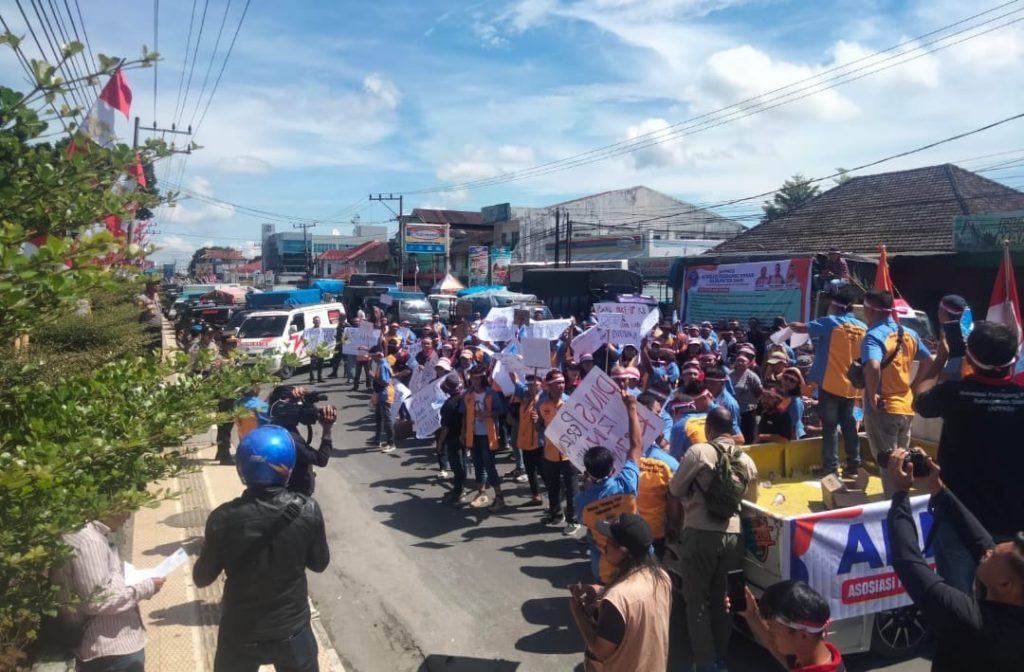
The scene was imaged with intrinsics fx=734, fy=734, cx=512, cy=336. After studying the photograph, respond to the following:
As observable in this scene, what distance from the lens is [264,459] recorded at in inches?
133

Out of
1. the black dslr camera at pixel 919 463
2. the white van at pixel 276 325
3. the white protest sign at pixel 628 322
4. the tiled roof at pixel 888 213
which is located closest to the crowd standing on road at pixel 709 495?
the black dslr camera at pixel 919 463

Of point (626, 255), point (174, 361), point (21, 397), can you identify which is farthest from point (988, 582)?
point (626, 255)

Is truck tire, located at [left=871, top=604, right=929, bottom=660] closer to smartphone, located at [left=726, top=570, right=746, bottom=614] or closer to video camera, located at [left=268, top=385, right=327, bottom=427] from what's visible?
smartphone, located at [left=726, top=570, right=746, bottom=614]

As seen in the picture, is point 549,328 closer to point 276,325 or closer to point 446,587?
point 446,587

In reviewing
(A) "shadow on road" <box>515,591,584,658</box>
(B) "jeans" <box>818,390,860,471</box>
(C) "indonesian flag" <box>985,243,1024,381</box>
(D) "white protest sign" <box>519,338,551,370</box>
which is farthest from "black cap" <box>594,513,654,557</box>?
(D) "white protest sign" <box>519,338,551,370</box>

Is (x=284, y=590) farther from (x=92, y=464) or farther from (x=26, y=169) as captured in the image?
(x=26, y=169)

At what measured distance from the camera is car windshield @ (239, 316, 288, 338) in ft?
61.8

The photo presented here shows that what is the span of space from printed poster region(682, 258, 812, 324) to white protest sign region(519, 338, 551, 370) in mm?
10762

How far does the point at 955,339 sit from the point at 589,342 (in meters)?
7.06

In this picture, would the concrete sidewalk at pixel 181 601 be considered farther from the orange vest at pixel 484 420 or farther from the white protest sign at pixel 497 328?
the white protest sign at pixel 497 328

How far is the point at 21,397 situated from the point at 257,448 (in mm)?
953

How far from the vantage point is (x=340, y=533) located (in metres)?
8.07

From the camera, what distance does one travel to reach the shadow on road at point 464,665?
5.18 m

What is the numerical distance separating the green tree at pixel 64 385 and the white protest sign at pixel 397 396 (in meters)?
8.14
